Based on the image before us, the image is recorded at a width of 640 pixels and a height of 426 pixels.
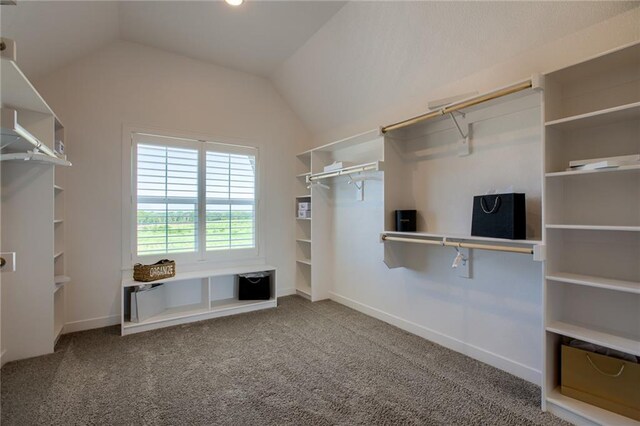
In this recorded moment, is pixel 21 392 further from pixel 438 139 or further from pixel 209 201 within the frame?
pixel 438 139

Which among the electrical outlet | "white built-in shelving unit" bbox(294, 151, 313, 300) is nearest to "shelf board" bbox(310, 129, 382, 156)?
"white built-in shelving unit" bbox(294, 151, 313, 300)

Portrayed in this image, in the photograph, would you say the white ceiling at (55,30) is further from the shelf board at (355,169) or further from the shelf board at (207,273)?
the shelf board at (355,169)

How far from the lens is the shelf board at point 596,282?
159 cm

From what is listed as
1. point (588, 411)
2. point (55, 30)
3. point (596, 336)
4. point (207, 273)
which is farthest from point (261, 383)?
point (55, 30)

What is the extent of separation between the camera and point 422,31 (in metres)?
2.54

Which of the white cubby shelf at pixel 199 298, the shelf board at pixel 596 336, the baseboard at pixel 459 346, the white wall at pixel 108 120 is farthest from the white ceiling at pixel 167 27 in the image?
the baseboard at pixel 459 346

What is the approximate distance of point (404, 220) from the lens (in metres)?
2.91

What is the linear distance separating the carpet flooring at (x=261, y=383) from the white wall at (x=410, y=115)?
29 cm

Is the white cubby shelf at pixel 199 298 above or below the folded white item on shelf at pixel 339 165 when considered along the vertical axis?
below

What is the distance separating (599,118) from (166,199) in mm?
3939

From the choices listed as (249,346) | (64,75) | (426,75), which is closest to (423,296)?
(249,346)

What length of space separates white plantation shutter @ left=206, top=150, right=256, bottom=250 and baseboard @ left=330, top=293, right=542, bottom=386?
1.78 meters

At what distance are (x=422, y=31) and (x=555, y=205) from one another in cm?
170

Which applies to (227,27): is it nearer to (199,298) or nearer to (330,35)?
(330,35)
